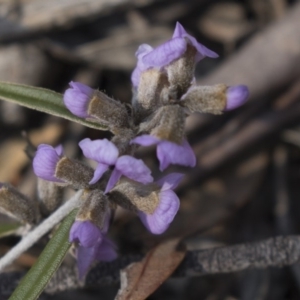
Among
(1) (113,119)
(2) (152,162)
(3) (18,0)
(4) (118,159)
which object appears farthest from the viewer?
(3) (18,0)

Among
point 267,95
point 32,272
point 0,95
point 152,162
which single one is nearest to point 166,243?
point 32,272

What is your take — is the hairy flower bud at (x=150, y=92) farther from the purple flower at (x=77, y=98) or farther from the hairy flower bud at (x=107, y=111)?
the purple flower at (x=77, y=98)

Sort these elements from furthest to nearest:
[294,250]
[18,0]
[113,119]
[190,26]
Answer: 1. [190,26]
2. [18,0]
3. [294,250]
4. [113,119]

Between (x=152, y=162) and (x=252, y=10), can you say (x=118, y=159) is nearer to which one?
(x=152, y=162)

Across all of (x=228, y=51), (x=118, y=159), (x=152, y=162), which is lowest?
(x=152, y=162)

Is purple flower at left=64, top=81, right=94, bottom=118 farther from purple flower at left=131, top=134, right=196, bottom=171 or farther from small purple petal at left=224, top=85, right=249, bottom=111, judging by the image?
small purple petal at left=224, top=85, right=249, bottom=111

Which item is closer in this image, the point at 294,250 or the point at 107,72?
the point at 294,250

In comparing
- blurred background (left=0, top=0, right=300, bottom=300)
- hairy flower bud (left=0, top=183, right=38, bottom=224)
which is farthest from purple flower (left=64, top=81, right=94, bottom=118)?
blurred background (left=0, top=0, right=300, bottom=300)
